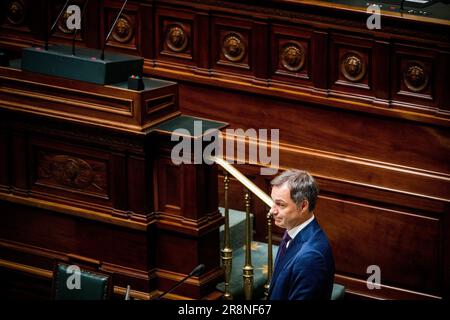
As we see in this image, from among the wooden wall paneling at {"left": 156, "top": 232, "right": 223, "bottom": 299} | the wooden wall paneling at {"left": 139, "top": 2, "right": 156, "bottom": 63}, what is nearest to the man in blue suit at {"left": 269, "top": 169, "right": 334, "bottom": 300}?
the wooden wall paneling at {"left": 156, "top": 232, "right": 223, "bottom": 299}

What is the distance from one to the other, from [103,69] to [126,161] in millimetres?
533

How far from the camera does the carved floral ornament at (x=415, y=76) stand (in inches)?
287

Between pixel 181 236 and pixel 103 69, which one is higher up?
pixel 103 69

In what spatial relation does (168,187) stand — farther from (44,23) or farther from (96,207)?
(44,23)

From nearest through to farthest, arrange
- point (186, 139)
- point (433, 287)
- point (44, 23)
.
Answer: point (186, 139) < point (433, 287) < point (44, 23)

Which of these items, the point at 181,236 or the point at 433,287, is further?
the point at 433,287

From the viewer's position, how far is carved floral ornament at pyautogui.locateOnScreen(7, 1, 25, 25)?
28.5 ft

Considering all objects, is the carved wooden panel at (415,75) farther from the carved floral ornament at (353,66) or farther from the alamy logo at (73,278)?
the alamy logo at (73,278)

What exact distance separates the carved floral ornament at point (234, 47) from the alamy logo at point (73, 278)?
7.99 ft

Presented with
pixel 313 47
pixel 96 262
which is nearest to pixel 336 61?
pixel 313 47

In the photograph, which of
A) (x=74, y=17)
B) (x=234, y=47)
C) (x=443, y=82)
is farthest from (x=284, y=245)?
(x=74, y=17)

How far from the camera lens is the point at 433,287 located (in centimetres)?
734

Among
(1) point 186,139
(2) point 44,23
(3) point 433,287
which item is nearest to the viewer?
(1) point 186,139

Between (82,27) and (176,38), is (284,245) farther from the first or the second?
(82,27)
